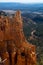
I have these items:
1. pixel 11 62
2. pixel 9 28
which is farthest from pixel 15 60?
pixel 9 28

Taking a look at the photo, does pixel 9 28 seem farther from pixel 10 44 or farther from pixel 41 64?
pixel 41 64

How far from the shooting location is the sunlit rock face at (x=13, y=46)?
10812mm

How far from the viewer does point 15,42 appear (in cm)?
1093

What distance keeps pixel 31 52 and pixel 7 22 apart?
1400 mm

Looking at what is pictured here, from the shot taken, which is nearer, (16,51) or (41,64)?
(16,51)

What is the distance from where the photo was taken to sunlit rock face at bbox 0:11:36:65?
10812mm

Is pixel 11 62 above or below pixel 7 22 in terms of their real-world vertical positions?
below

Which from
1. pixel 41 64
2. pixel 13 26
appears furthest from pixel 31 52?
pixel 41 64

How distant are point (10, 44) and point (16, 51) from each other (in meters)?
0.35

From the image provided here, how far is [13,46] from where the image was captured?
427 inches

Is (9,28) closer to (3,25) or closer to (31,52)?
(3,25)

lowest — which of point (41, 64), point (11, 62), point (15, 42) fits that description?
point (41, 64)

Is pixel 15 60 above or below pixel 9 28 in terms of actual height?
below

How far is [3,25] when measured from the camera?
11047 millimetres
